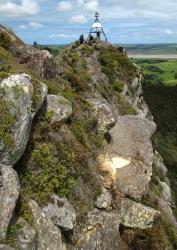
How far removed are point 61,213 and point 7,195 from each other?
11.3 feet

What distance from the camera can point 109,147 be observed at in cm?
2570

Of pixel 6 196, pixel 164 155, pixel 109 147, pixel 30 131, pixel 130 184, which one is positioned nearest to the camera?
pixel 6 196

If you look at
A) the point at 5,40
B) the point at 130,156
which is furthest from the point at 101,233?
the point at 5,40

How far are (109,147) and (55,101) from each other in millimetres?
4636

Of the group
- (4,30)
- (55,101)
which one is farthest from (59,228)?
(4,30)

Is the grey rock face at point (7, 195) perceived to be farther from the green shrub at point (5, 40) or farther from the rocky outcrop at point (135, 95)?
the rocky outcrop at point (135, 95)

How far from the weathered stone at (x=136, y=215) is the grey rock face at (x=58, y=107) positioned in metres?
5.65

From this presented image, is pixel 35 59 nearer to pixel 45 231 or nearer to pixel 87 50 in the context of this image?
pixel 45 231

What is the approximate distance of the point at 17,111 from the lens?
61.7 feet

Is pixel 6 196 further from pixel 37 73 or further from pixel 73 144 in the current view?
pixel 37 73

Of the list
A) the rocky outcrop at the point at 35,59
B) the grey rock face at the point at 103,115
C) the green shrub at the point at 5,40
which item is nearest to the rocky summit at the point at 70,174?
the grey rock face at the point at 103,115

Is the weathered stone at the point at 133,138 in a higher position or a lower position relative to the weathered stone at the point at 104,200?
higher

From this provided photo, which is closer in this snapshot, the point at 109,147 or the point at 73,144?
the point at 73,144

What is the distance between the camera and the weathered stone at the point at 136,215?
69.7 feet
